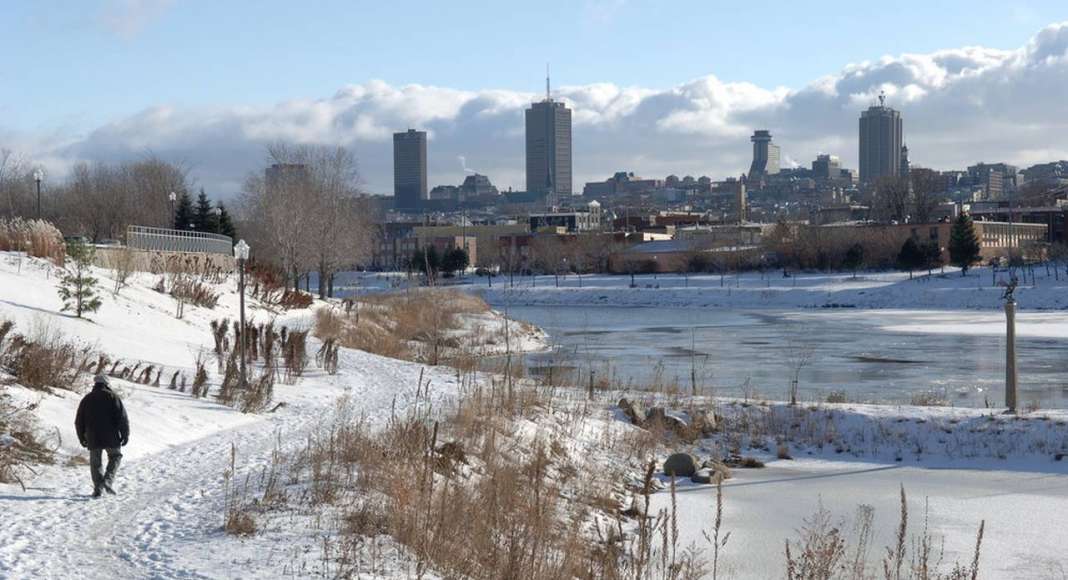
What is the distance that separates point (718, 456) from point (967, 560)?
749 centimetres

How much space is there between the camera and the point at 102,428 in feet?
41.2

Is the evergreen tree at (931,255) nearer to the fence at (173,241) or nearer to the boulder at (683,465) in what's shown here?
the fence at (173,241)

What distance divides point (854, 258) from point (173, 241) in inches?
2927

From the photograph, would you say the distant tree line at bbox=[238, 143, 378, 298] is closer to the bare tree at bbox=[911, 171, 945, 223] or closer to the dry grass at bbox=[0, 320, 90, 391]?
the dry grass at bbox=[0, 320, 90, 391]

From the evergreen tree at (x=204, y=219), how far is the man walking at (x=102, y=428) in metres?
55.8

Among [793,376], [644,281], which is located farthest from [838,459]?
[644,281]

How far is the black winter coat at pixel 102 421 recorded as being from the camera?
1251cm

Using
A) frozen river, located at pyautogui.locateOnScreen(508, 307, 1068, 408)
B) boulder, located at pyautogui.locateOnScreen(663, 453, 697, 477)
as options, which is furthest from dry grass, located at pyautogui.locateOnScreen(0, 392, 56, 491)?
frozen river, located at pyautogui.locateOnScreen(508, 307, 1068, 408)

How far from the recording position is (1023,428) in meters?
21.9

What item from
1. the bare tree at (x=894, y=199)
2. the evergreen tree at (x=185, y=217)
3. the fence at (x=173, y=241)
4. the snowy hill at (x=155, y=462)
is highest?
the bare tree at (x=894, y=199)

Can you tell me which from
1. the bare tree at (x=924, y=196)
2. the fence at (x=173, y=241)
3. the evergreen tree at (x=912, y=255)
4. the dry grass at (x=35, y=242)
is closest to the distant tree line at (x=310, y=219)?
the fence at (x=173, y=241)

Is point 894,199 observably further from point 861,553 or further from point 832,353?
point 861,553

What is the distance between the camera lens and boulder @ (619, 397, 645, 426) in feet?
75.7

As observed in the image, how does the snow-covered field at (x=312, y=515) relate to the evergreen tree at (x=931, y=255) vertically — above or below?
below
